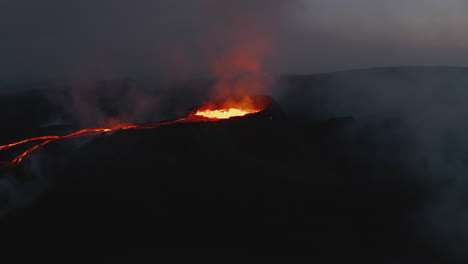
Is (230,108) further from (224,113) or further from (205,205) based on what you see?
(205,205)

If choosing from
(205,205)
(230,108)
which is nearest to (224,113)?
(230,108)

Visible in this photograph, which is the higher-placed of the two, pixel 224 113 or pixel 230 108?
pixel 230 108

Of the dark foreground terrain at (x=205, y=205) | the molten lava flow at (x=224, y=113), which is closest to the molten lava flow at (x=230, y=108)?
the molten lava flow at (x=224, y=113)

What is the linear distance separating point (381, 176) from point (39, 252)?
10435 mm

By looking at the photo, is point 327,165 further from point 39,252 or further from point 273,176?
point 39,252

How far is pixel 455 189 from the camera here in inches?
415

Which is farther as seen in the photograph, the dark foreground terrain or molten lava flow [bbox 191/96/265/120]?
molten lava flow [bbox 191/96/265/120]

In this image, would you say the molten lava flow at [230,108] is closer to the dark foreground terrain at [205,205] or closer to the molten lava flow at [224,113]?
the molten lava flow at [224,113]

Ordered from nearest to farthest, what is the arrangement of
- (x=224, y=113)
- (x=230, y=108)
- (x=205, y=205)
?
(x=205, y=205)
(x=224, y=113)
(x=230, y=108)

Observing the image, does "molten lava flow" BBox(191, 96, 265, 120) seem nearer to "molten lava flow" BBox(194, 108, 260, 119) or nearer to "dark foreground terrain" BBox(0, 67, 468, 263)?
"molten lava flow" BBox(194, 108, 260, 119)

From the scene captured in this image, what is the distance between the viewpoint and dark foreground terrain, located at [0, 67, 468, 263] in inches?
281

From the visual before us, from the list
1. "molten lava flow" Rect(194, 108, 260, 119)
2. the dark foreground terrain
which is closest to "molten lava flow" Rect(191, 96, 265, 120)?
"molten lava flow" Rect(194, 108, 260, 119)

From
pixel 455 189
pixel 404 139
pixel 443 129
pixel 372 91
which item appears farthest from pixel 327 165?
pixel 372 91

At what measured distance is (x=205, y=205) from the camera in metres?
8.00
